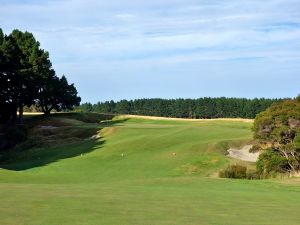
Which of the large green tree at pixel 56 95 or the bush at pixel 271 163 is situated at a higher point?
the large green tree at pixel 56 95

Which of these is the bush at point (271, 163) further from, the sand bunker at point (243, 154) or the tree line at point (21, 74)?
the tree line at point (21, 74)

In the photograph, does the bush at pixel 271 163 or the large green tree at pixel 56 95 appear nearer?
the bush at pixel 271 163

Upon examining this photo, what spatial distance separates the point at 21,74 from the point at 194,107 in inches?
3405

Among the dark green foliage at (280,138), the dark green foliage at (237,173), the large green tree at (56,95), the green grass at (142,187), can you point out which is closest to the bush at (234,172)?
the dark green foliage at (237,173)

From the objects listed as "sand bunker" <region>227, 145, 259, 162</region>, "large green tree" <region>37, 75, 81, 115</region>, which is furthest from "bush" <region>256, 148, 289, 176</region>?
"large green tree" <region>37, 75, 81, 115</region>

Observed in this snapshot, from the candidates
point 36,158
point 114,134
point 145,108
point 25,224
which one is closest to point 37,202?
point 25,224

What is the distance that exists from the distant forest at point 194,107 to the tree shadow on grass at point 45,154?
82129mm

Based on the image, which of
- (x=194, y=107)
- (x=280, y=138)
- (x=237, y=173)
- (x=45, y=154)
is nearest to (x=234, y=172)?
(x=237, y=173)

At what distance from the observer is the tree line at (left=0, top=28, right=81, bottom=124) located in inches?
2731

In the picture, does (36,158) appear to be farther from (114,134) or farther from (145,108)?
(145,108)

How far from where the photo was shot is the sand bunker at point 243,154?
42.0 m

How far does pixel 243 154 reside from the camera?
4322cm

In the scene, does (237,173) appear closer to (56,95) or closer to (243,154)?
(243,154)

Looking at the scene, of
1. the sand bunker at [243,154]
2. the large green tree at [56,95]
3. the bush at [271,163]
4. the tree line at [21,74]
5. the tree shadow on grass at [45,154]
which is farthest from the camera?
the large green tree at [56,95]
